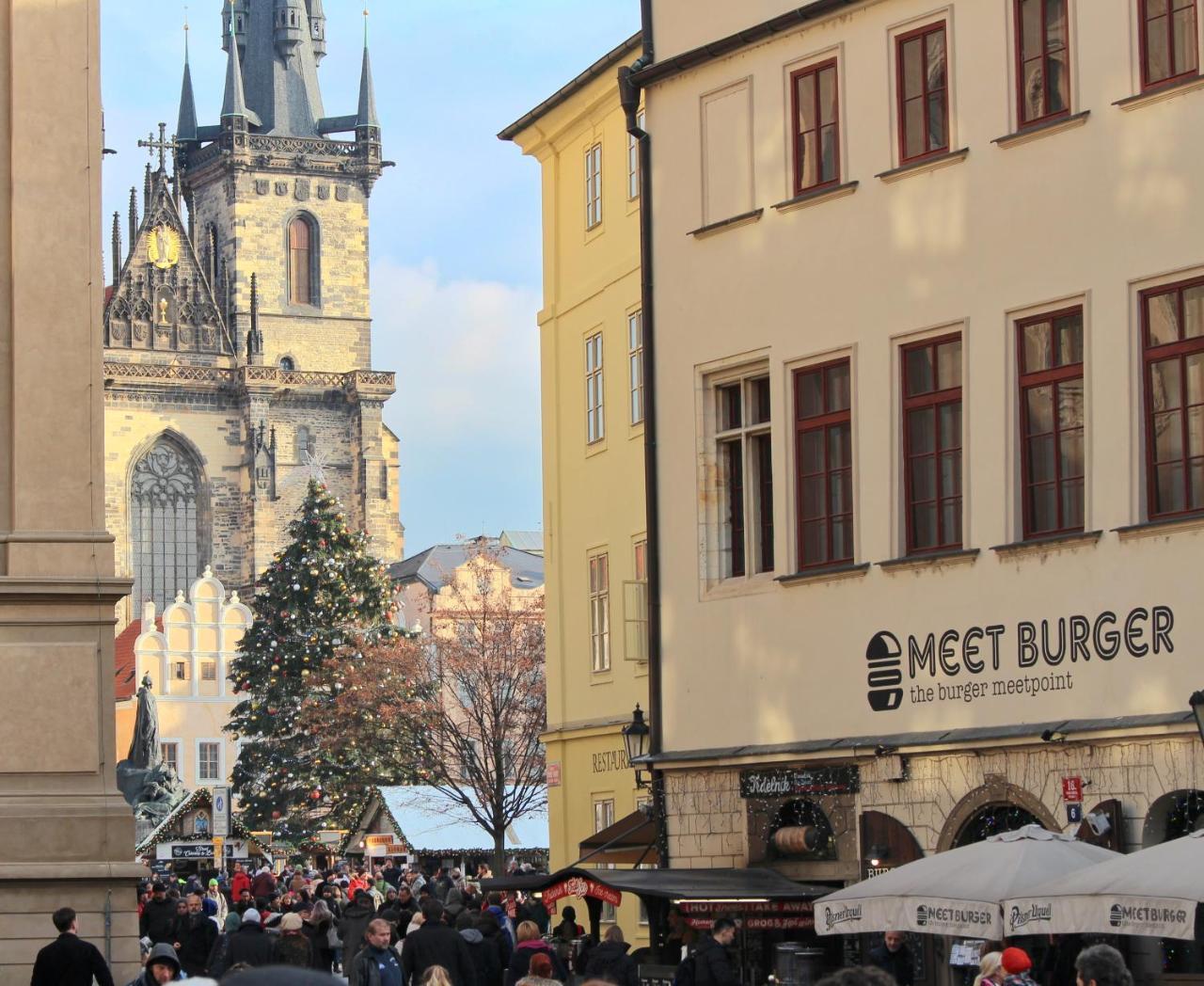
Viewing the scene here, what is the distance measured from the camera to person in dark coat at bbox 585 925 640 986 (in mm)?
17547

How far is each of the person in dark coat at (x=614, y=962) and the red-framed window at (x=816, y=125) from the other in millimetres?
7101

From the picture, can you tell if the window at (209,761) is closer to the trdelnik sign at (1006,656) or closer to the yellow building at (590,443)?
the yellow building at (590,443)

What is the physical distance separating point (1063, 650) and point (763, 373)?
4.52 meters

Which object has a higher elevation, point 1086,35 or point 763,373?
point 1086,35

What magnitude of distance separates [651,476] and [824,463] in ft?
7.45

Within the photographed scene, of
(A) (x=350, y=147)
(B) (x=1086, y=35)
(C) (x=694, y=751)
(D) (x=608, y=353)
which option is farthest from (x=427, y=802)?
(A) (x=350, y=147)

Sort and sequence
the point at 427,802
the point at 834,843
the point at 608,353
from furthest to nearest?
the point at 427,802
the point at 608,353
the point at 834,843

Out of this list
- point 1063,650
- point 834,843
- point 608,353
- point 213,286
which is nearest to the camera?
point 1063,650

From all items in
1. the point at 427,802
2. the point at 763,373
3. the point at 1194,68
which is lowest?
the point at 427,802

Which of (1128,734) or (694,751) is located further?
(694,751)

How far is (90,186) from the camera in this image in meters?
19.0

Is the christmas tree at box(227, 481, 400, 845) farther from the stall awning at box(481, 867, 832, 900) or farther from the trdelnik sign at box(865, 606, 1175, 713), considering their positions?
the trdelnik sign at box(865, 606, 1175, 713)

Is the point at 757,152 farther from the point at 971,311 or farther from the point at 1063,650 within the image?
the point at 1063,650

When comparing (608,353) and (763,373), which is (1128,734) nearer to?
(763,373)
